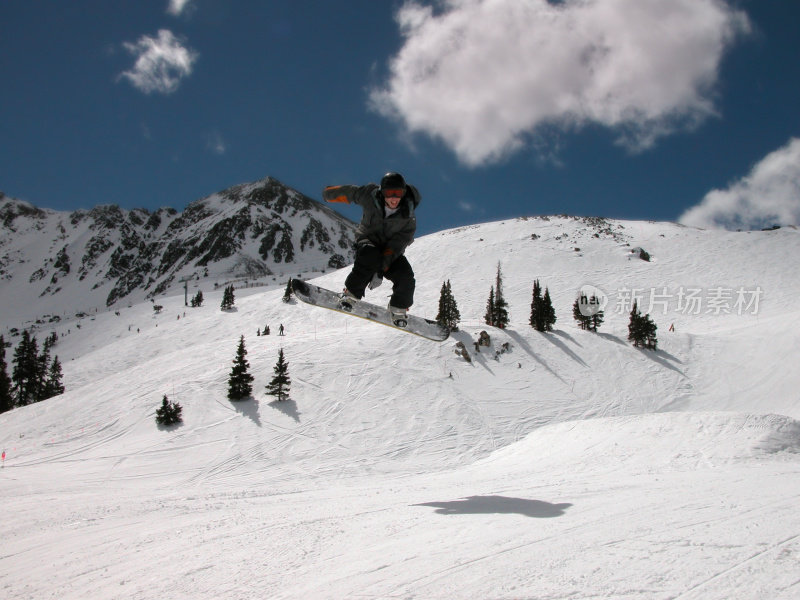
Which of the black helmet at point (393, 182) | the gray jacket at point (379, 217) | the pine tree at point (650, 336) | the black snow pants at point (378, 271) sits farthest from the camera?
the pine tree at point (650, 336)

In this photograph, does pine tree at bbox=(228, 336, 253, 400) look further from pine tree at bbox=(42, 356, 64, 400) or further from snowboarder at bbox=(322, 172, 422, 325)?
pine tree at bbox=(42, 356, 64, 400)

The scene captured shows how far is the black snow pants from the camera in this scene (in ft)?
24.8

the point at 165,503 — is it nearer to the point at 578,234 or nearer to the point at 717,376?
the point at 717,376

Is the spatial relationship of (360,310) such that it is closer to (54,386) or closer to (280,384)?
(280,384)

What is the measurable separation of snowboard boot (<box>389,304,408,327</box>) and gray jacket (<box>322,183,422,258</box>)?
1.50m

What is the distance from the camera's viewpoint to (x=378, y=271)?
25.8ft

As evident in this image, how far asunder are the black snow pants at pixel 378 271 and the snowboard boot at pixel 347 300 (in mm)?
147

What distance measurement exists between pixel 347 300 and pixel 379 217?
2.13 metres

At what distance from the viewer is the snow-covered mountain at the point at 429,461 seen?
466 cm

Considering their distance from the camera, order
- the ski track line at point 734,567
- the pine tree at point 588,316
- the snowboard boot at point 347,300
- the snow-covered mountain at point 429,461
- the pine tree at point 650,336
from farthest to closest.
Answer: the pine tree at point 588,316 < the pine tree at point 650,336 < the snowboard boot at point 347,300 < the snow-covered mountain at point 429,461 < the ski track line at point 734,567

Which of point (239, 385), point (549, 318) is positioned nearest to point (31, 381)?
point (239, 385)

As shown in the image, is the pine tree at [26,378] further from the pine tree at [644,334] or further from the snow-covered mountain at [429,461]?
the pine tree at [644,334]

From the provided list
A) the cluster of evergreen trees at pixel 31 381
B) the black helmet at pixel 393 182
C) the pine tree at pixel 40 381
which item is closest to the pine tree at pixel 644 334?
the black helmet at pixel 393 182

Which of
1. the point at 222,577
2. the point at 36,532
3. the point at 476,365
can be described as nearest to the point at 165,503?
the point at 36,532
